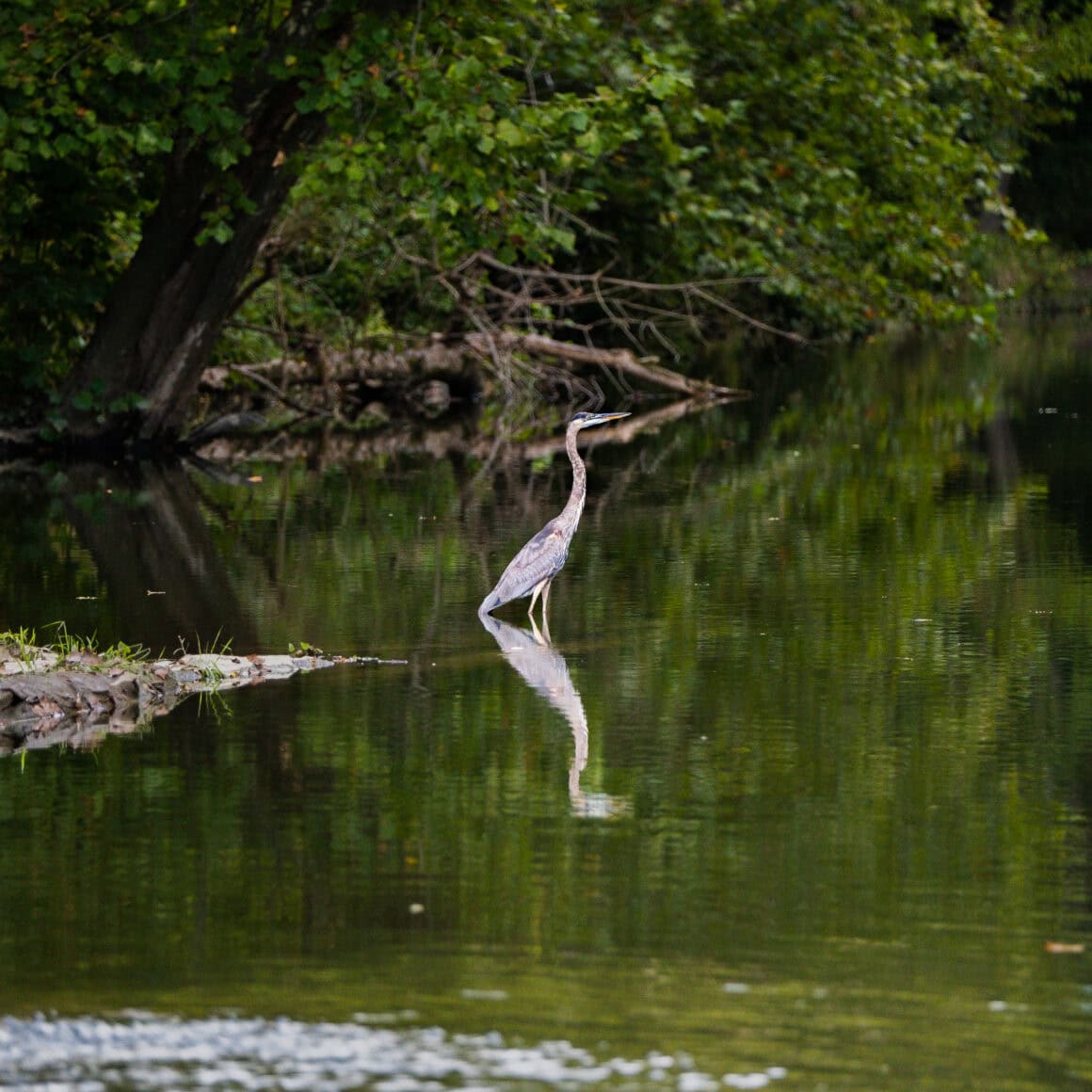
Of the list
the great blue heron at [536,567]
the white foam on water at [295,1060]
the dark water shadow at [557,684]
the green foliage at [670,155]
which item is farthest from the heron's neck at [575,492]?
the white foam on water at [295,1060]

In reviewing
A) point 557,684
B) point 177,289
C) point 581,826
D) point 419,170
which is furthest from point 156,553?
point 581,826

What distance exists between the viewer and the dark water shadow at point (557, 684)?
7578mm

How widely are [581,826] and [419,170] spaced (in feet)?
50.0

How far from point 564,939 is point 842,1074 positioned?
121cm

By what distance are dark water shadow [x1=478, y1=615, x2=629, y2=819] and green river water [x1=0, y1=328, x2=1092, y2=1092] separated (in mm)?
34

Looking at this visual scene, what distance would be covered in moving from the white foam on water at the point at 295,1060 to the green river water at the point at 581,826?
1cm

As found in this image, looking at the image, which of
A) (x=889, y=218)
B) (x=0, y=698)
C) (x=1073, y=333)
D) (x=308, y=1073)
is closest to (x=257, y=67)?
(x=889, y=218)

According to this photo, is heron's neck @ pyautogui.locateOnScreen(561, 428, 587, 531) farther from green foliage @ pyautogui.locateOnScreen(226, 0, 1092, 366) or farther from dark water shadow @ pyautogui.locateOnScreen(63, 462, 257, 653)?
green foliage @ pyautogui.locateOnScreen(226, 0, 1092, 366)

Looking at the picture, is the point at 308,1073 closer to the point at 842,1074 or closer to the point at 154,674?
the point at 842,1074

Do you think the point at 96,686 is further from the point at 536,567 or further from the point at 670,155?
the point at 670,155

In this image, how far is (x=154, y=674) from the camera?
9.78m

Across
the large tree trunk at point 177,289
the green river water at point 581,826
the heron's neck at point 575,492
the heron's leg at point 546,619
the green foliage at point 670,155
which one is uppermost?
the green foliage at point 670,155

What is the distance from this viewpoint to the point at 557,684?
982cm

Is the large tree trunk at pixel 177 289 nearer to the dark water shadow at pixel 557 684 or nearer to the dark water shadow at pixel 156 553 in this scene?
the dark water shadow at pixel 156 553
